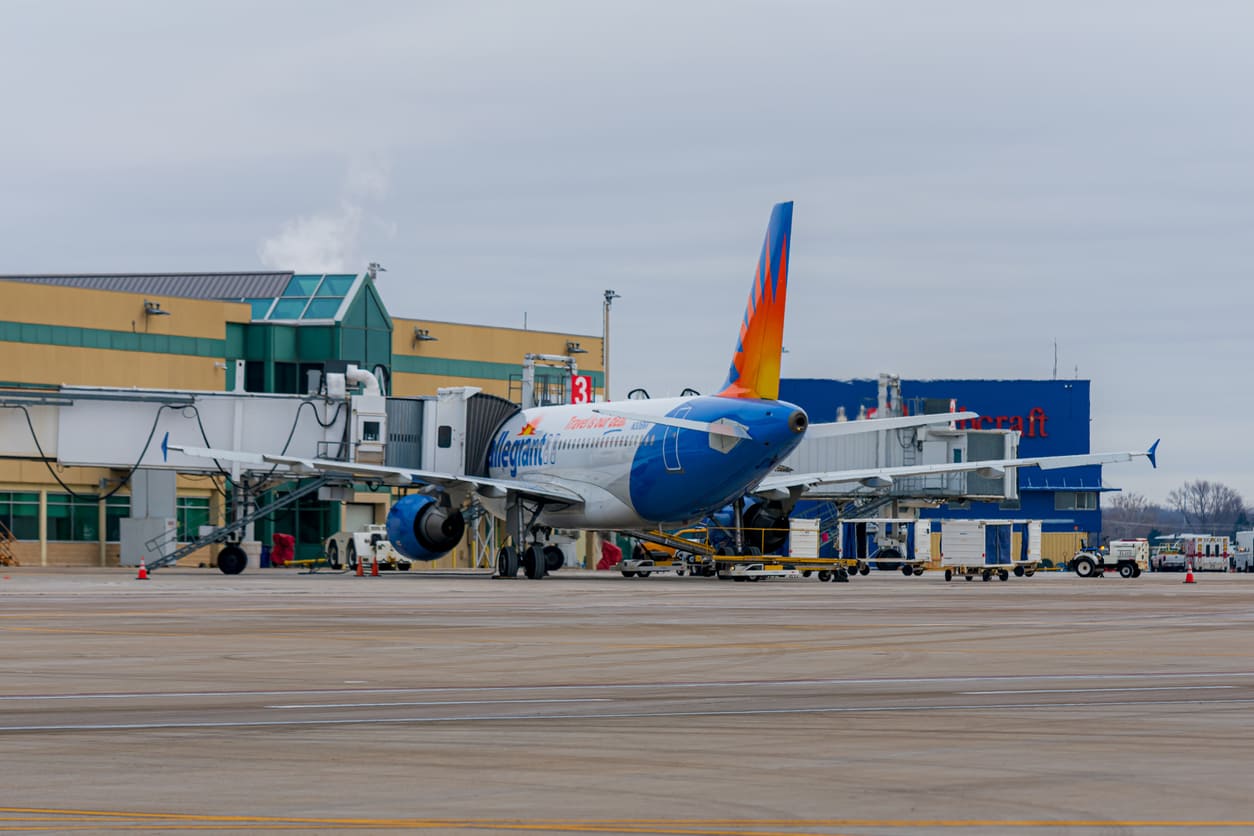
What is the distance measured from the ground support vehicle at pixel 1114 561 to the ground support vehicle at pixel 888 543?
5.65 m

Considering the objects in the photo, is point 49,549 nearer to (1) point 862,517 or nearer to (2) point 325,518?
(2) point 325,518

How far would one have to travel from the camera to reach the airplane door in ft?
155

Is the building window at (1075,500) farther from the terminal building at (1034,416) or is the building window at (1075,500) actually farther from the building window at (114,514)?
the building window at (114,514)

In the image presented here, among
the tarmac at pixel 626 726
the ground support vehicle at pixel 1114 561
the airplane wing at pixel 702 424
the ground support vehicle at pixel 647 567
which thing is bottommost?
the ground support vehicle at pixel 1114 561

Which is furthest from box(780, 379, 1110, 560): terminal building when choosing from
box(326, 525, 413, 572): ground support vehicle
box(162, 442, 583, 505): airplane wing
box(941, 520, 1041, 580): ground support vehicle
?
box(162, 442, 583, 505): airplane wing

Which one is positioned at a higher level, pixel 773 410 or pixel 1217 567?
pixel 773 410

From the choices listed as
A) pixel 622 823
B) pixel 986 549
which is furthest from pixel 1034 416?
pixel 622 823

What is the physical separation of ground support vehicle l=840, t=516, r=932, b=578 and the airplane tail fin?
17.4m

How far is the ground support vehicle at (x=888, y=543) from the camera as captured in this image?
65375 mm

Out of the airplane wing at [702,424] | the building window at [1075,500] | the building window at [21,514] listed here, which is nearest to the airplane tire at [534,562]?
the airplane wing at [702,424]

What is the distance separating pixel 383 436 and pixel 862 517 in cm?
2616

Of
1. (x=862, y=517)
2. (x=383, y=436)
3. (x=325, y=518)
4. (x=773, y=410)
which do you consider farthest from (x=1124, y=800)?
(x=325, y=518)

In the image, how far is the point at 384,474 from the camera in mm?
50781

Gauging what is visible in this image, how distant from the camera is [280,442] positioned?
55.8 m
